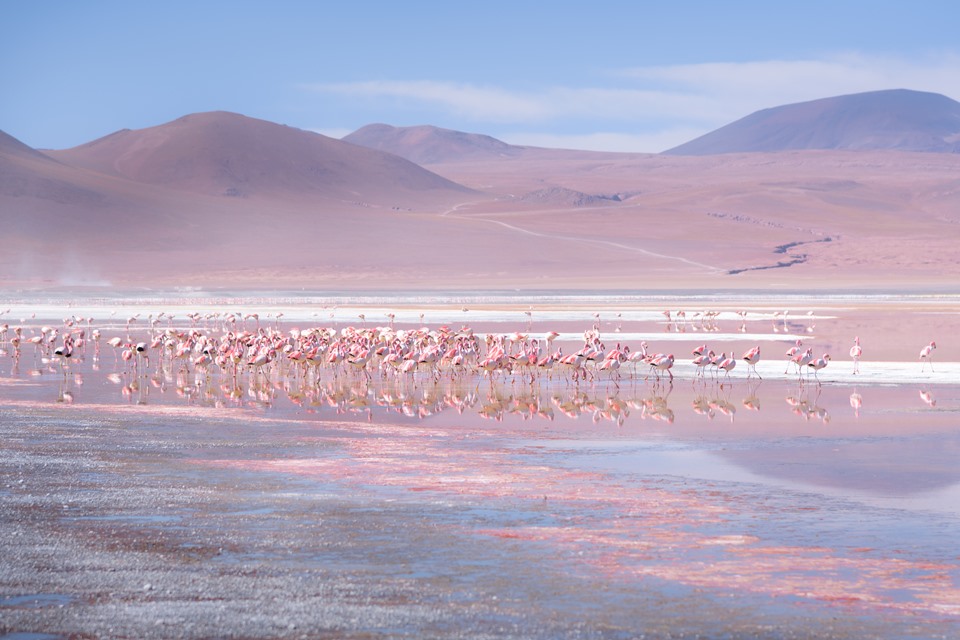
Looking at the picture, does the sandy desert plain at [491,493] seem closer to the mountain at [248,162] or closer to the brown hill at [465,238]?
the brown hill at [465,238]

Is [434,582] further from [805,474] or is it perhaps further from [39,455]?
[39,455]

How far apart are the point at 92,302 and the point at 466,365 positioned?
29.6 metres

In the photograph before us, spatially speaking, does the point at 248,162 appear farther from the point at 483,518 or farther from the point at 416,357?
the point at 483,518

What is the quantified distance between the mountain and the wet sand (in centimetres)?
11251

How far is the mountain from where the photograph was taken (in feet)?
419

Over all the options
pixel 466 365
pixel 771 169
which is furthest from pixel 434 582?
pixel 771 169

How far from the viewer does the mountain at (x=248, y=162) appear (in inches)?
5022

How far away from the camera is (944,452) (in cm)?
1093

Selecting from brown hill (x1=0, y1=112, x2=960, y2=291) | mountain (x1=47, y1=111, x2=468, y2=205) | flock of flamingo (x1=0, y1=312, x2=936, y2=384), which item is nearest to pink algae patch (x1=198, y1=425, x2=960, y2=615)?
flock of flamingo (x1=0, y1=312, x2=936, y2=384)

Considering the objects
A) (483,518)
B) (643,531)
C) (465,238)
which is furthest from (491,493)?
(465,238)

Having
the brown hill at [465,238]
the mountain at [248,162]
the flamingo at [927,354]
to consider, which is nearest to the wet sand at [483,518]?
the flamingo at [927,354]

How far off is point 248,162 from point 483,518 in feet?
418

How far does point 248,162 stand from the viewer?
132500 millimetres

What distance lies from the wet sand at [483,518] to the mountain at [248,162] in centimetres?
11251
